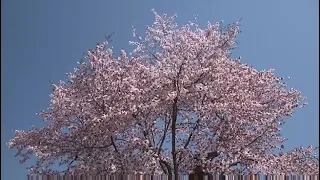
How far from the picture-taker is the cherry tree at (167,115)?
43.9 feet

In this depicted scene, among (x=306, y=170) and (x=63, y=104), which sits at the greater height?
(x=63, y=104)

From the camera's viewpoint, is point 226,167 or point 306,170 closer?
point 226,167

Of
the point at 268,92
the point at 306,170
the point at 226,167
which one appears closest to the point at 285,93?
the point at 268,92

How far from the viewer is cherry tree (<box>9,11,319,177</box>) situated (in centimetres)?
1339

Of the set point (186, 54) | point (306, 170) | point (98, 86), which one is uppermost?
point (186, 54)

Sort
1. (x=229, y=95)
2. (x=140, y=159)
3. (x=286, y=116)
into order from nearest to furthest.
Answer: (x=140, y=159) → (x=229, y=95) → (x=286, y=116)

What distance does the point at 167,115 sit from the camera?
562 inches

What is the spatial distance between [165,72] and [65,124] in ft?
11.3

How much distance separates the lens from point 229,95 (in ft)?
45.6

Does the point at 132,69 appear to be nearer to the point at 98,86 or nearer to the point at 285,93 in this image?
the point at 98,86

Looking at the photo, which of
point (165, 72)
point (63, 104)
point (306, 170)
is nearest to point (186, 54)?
point (165, 72)

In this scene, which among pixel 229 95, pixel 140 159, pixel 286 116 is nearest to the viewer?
pixel 140 159

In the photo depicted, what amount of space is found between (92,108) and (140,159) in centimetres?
195

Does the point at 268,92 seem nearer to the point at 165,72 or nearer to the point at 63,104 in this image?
the point at 165,72
